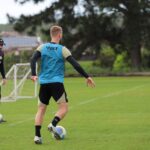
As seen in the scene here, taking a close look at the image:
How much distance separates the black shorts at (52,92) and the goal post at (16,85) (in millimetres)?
11265

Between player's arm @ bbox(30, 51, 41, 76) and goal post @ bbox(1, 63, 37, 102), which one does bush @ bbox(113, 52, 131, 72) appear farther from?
player's arm @ bbox(30, 51, 41, 76)

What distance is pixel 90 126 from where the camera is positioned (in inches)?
542

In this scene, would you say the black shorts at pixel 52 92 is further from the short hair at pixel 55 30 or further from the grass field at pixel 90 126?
the short hair at pixel 55 30

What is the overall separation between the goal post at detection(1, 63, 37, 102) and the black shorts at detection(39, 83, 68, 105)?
Answer: 11.3 metres

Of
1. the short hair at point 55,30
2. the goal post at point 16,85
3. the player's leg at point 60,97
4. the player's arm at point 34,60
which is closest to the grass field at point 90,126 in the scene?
the player's leg at point 60,97

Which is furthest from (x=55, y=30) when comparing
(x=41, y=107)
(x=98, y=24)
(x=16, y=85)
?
(x=98, y=24)

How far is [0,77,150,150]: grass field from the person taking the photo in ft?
35.7

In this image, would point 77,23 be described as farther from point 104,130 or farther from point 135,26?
point 104,130

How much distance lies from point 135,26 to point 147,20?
3.42 feet

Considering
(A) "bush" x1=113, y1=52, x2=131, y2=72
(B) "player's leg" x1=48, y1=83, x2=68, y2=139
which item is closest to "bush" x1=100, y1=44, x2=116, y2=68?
(A) "bush" x1=113, y1=52, x2=131, y2=72

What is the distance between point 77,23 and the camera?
1924 inches

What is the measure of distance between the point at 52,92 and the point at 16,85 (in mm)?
12603

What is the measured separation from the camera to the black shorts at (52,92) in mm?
11102

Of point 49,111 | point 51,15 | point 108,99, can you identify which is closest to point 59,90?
point 49,111
